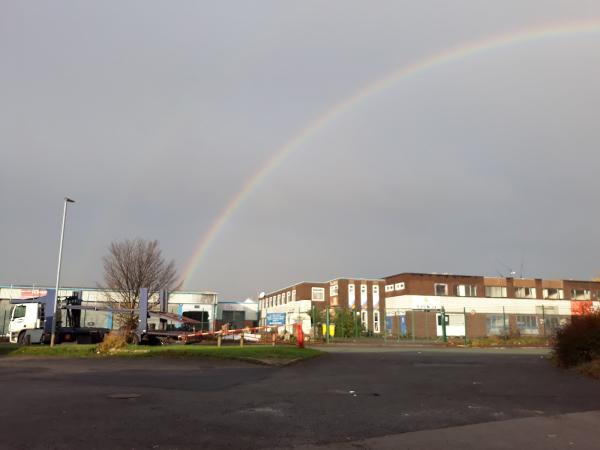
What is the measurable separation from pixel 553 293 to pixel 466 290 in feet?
47.8

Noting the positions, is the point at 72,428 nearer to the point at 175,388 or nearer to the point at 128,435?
the point at 128,435

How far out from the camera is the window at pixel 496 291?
73500 millimetres

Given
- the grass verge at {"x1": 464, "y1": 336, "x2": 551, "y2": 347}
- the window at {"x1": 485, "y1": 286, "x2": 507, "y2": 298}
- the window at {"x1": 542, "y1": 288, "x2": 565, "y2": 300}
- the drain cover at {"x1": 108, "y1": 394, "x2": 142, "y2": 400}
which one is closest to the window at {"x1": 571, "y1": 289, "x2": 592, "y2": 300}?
the window at {"x1": 542, "y1": 288, "x2": 565, "y2": 300}

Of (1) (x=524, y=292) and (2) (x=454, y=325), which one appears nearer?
(2) (x=454, y=325)

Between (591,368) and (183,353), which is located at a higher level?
(183,353)

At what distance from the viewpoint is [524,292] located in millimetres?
75500

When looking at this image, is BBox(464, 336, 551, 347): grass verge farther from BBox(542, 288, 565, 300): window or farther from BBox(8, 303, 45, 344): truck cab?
BBox(542, 288, 565, 300): window

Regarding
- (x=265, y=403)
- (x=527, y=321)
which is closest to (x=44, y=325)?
(x=265, y=403)

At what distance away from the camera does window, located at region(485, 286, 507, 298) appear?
A: 73500 millimetres

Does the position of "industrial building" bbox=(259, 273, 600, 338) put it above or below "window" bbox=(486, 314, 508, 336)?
above

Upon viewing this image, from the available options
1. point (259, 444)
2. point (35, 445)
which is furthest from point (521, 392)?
point (35, 445)

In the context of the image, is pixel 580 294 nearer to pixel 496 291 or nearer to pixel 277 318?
pixel 496 291

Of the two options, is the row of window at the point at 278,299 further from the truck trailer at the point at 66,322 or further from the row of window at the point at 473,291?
the truck trailer at the point at 66,322

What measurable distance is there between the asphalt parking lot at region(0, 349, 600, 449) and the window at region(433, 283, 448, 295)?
5346 centimetres
